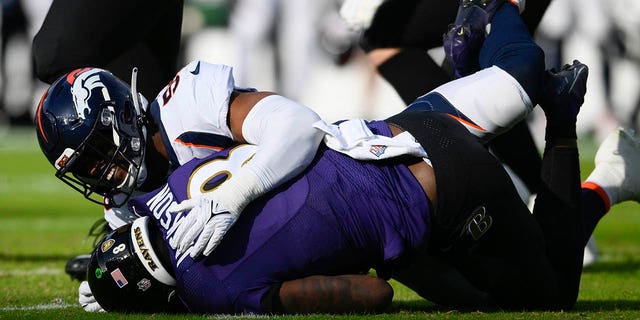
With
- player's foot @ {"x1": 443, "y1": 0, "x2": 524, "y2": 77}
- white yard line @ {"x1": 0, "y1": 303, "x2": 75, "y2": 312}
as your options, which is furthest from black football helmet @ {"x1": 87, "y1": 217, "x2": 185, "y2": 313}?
player's foot @ {"x1": 443, "y1": 0, "x2": 524, "y2": 77}

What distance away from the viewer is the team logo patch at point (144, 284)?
3.19m

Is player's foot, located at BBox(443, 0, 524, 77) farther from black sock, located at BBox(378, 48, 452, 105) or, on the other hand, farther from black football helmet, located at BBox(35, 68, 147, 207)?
black football helmet, located at BBox(35, 68, 147, 207)

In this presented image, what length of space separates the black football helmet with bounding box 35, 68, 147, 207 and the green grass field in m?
0.50

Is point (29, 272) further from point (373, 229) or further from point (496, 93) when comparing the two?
point (496, 93)

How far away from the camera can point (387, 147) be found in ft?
10.5

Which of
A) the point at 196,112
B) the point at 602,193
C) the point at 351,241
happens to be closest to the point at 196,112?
the point at 196,112

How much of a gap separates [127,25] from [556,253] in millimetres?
2054

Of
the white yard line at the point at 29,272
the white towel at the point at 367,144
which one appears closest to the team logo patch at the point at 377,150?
the white towel at the point at 367,144

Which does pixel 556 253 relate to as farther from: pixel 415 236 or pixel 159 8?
pixel 159 8

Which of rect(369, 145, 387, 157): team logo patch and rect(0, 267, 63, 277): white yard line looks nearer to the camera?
rect(369, 145, 387, 157): team logo patch

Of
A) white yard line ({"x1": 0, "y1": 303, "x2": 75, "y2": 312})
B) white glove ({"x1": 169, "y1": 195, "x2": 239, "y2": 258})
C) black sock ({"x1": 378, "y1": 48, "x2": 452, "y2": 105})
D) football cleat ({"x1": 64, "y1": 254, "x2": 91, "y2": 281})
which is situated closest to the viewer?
white glove ({"x1": 169, "y1": 195, "x2": 239, "y2": 258})

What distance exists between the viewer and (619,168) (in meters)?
4.20

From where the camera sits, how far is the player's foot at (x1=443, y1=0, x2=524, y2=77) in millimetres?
3766

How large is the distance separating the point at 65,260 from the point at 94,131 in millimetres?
2348
